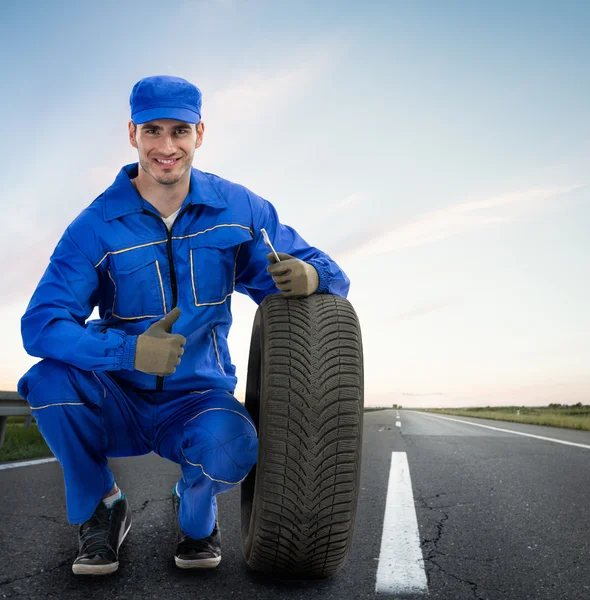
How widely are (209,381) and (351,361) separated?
35.2 inches

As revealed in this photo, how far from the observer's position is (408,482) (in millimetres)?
4707

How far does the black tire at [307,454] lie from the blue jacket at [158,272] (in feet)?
1.63

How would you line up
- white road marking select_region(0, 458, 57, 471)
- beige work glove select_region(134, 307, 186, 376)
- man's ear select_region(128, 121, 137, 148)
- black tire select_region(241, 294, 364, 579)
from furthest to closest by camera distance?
white road marking select_region(0, 458, 57, 471), man's ear select_region(128, 121, 137, 148), beige work glove select_region(134, 307, 186, 376), black tire select_region(241, 294, 364, 579)

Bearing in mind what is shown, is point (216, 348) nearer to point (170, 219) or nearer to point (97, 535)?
point (170, 219)

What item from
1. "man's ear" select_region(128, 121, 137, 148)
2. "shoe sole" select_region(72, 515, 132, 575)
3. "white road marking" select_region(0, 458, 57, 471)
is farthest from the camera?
"white road marking" select_region(0, 458, 57, 471)

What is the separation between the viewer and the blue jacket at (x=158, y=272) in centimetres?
285

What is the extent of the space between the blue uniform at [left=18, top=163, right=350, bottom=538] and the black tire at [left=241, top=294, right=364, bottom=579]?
40cm

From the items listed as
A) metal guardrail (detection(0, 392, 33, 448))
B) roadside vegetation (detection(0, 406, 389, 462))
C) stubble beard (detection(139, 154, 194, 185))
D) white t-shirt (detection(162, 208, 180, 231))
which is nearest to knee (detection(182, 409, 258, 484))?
white t-shirt (detection(162, 208, 180, 231))

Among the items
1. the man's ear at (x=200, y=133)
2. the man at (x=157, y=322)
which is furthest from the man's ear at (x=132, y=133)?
the man's ear at (x=200, y=133)

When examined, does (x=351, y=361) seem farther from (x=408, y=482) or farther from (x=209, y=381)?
(x=408, y=482)

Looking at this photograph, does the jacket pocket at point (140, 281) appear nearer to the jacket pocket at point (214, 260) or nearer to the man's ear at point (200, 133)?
the jacket pocket at point (214, 260)

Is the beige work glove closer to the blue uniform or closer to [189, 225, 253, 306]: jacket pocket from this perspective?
the blue uniform

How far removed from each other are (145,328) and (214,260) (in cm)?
46

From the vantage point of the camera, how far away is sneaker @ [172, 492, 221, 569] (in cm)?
247
